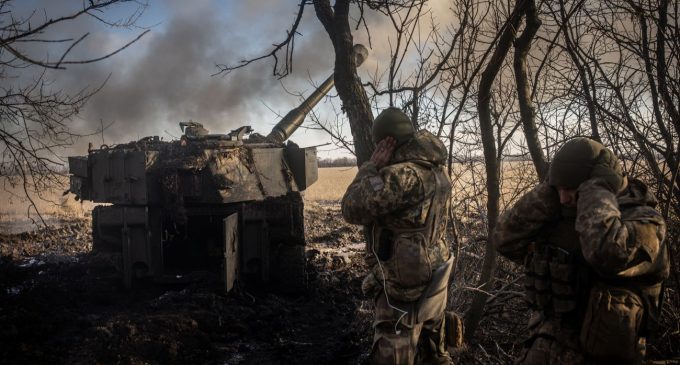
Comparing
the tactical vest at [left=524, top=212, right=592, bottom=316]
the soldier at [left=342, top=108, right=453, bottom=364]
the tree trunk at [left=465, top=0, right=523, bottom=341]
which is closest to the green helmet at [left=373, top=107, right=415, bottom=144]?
the soldier at [left=342, top=108, right=453, bottom=364]

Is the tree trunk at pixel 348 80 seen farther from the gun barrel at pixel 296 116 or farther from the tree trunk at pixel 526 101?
the gun barrel at pixel 296 116

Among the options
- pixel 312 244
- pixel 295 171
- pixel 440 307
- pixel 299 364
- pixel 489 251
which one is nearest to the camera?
pixel 440 307

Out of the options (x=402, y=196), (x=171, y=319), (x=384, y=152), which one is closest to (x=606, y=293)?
(x=402, y=196)

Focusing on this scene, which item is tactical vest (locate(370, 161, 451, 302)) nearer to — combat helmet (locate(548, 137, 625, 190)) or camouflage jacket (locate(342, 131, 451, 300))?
camouflage jacket (locate(342, 131, 451, 300))

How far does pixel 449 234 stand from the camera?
6266 millimetres

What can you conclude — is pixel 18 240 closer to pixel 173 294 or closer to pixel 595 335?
pixel 173 294

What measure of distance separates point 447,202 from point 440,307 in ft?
2.09

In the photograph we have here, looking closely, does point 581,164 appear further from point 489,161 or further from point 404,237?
point 489,161

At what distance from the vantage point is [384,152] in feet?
11.5

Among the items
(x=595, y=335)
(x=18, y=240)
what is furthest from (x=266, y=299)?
(x=18, y=240)

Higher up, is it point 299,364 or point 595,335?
point 595,335

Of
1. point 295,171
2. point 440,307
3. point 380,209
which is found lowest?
point 440,307

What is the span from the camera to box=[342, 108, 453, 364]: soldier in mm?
3371

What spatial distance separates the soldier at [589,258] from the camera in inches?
91.4
